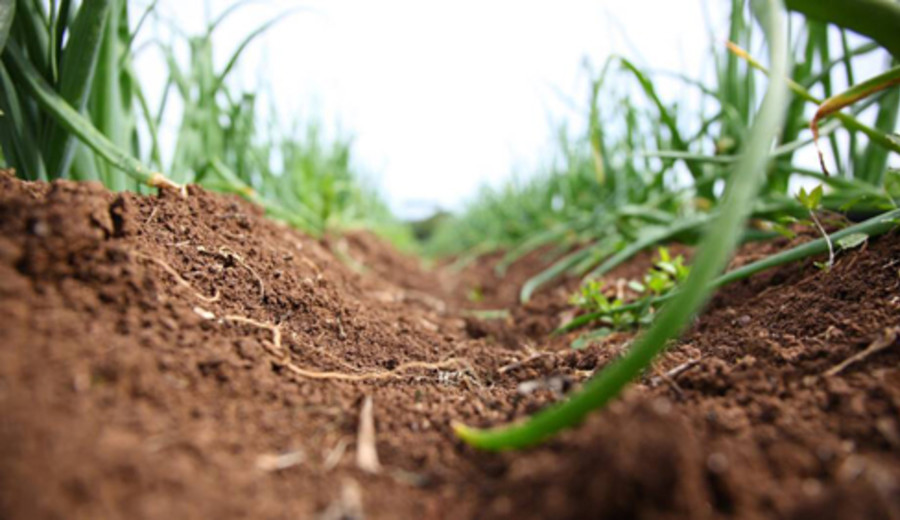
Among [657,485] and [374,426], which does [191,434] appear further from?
[657,485]

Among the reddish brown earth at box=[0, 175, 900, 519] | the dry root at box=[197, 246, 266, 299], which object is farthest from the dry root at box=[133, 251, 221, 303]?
the dry root at box=[197, 246, 266, 299]

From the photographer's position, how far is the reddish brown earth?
42cm

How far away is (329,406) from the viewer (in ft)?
2.04

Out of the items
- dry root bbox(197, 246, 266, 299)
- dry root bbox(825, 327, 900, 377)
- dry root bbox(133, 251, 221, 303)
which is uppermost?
dry root bbox(197, 246, 266, 299)

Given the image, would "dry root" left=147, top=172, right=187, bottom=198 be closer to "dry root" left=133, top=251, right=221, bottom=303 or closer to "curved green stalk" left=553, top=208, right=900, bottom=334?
"dry root" left=133, top=251, right=221, bottom=303

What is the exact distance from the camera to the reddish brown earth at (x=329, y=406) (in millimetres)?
423

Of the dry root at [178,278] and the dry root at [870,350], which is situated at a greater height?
the dry root at [178,278]

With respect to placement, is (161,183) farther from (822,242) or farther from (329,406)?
(822,242)

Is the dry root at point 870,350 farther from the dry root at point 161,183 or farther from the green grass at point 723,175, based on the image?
the dry root at point 161,183

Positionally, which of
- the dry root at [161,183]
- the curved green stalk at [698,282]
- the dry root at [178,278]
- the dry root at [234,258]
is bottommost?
the curved green stalk at [698,282]

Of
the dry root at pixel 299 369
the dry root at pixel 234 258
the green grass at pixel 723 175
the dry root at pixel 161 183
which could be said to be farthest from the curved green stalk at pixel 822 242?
the dry root at pixel 161 183

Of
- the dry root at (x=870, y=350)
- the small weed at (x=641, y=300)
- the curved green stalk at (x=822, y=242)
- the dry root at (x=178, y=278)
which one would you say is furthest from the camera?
the small weed at (x=641, y=300)

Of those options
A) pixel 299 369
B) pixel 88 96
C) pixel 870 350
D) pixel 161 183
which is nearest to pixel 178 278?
pixel 299 369

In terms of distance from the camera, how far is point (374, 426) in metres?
0.59
